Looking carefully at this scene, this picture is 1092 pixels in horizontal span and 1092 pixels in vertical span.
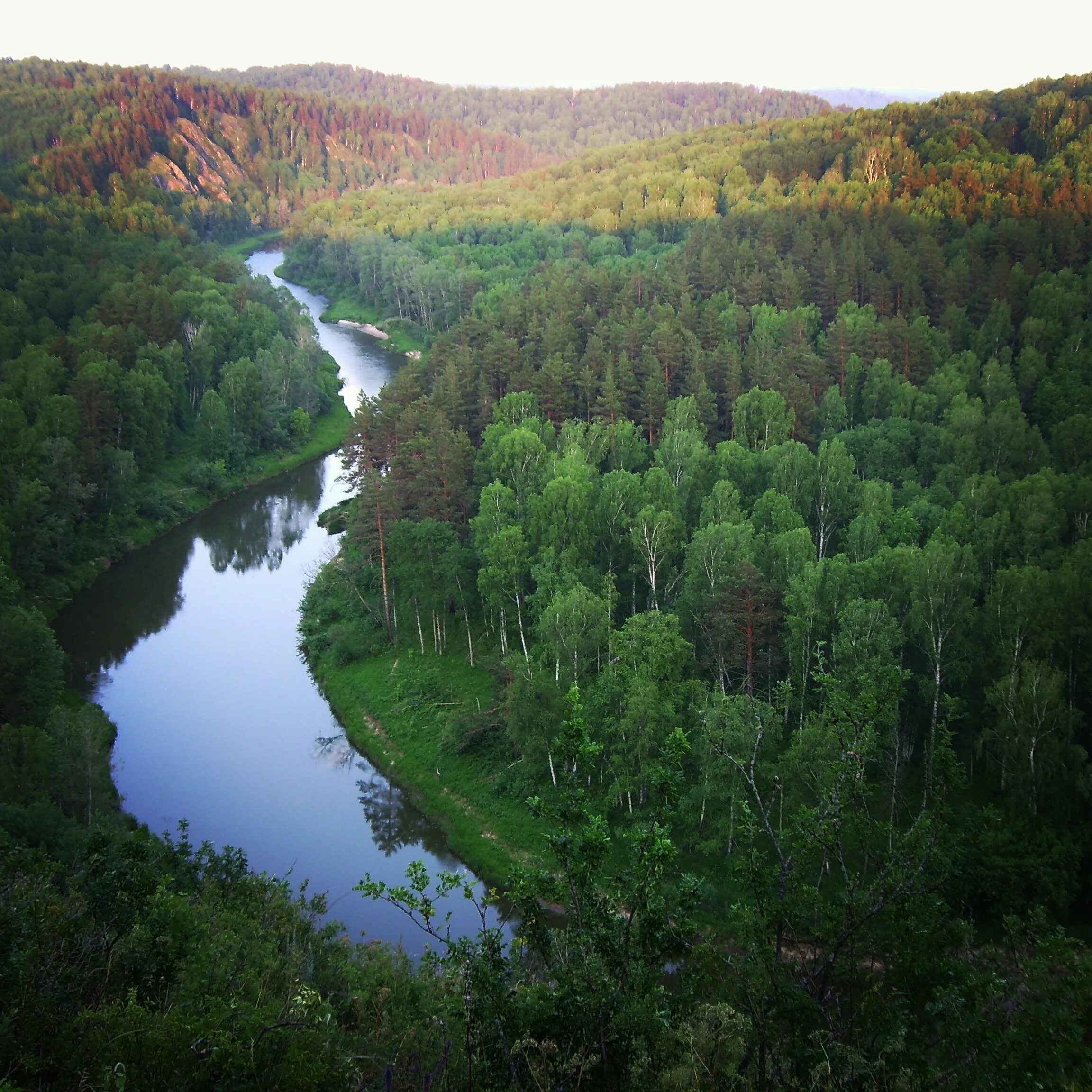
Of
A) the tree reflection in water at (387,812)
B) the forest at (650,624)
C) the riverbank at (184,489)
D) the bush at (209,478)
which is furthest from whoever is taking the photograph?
the bush at (209,478)

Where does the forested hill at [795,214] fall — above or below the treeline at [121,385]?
above

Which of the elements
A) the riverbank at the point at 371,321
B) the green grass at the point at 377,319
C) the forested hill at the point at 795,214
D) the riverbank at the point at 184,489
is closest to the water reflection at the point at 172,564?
the riverbank at the point at 184,489

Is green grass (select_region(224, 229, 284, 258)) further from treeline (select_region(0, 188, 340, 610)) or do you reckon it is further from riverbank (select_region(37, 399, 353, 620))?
riverbank (select_region(37, 399, 353, 620))

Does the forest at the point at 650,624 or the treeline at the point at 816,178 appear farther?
the treeline at the point at 816,178

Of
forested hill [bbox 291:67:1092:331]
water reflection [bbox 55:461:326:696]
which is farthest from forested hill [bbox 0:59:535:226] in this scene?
water reflection [bbox 55:461:326:696]

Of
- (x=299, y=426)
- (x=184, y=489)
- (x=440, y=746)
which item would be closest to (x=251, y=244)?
(x=299, y=426)

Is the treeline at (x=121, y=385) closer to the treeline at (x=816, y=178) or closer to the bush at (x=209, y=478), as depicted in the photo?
the bush at (x=209, y=478)
